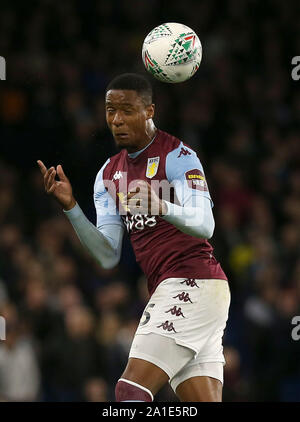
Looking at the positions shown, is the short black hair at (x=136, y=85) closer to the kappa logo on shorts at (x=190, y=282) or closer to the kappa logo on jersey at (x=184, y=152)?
the kappa logo on jersey at (x=184, y=152)

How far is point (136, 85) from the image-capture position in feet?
17.2

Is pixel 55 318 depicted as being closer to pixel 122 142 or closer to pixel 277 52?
pixel 122 142

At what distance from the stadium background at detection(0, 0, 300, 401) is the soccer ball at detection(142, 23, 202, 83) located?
4115 mm

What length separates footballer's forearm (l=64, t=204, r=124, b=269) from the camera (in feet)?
17.3

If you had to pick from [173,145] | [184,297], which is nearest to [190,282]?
[184,297]

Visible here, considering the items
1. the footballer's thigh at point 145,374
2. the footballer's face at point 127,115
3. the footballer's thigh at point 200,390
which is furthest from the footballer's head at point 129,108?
the footballer's thigh at point 200,390

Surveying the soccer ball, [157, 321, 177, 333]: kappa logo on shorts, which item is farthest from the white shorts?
the soccer ball

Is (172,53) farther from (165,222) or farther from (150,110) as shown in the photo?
(165,222)

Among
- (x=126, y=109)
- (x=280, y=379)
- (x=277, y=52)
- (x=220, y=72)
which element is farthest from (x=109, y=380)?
(x=277, y=52)

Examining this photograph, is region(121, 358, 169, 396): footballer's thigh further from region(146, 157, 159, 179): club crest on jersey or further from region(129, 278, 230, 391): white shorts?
region(146, 157, 159, 179): club crest on jersey

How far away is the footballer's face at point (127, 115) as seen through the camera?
5184 millimetres

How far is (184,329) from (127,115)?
133 cm

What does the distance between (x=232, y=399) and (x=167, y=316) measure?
381 centimetres

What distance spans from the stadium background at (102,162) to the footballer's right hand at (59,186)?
3821mm
